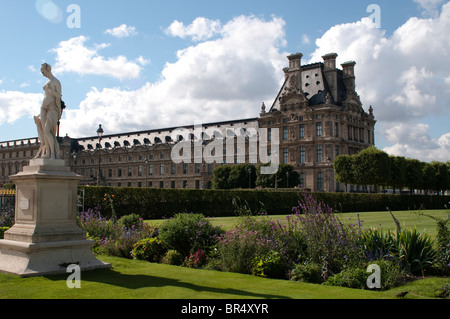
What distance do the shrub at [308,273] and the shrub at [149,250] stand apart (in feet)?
14.7

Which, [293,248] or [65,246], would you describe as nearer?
[65,246]

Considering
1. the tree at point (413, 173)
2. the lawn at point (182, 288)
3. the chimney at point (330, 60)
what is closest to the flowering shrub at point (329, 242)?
the lawn at point (182, 288)

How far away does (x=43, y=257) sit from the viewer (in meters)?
8.84

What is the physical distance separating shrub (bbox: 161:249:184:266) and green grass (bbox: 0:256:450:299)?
1.96 meters

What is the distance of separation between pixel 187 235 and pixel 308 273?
14.2ft

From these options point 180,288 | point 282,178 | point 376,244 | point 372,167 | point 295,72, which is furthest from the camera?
point 295,72

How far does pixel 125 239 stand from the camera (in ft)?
43.5

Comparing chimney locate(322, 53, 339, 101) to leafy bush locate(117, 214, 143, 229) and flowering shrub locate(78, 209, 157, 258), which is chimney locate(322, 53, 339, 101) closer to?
leafy bush locate(117, 214, 143, 229)

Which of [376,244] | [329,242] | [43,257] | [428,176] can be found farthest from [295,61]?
[43,257]

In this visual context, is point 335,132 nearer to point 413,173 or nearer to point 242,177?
point 413,173
